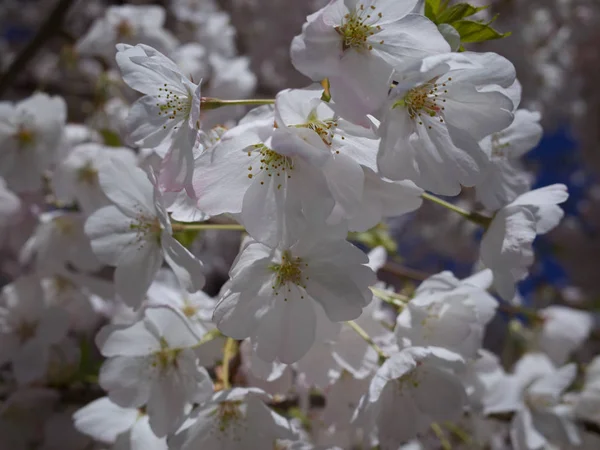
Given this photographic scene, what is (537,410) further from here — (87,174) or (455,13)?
(87,174)

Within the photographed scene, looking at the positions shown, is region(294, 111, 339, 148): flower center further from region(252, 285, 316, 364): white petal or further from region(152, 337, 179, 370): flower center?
region(152, 337, 179, 370): flower center

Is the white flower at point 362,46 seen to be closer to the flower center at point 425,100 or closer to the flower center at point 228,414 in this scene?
the flower center at point 425,100

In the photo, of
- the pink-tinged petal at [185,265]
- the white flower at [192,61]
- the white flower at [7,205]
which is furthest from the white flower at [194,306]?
the white flower at [192,61]

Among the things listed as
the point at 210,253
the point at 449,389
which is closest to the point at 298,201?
the point at 449,389

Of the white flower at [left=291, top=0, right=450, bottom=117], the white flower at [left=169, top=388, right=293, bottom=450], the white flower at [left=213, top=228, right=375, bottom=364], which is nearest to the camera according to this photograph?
the white flower at [left=291, top=0, right=450, bottom=117]

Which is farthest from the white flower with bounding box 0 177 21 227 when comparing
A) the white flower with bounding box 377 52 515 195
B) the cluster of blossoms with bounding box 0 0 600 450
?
the white flower with bounding box 377 52 515 195
